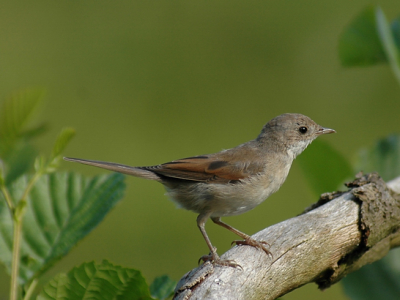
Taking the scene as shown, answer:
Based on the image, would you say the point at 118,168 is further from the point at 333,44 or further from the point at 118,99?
the point at 333,44

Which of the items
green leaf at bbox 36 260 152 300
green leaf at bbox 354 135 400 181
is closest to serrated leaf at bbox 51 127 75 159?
green leaf at bbox 36 260 152 300

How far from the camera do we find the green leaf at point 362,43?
8.65ft

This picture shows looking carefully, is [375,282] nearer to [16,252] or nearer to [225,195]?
[225,195]

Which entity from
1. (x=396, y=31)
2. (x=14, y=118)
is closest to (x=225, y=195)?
(x=14, y=118)

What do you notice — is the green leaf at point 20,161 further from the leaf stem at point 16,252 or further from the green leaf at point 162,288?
the green leaf at point 162,288

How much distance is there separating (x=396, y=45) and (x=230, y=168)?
4.08ft

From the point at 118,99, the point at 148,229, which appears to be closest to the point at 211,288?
the point at 148,229

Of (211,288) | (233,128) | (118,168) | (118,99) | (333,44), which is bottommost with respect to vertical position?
(211,288)

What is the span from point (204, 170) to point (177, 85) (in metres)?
5.13

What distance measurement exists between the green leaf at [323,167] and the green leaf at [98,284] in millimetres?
1438

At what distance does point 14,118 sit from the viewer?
2.34 meters

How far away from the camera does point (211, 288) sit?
1712mm

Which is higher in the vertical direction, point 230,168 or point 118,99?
point 118,99

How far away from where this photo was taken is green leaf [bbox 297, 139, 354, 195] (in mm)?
2518
